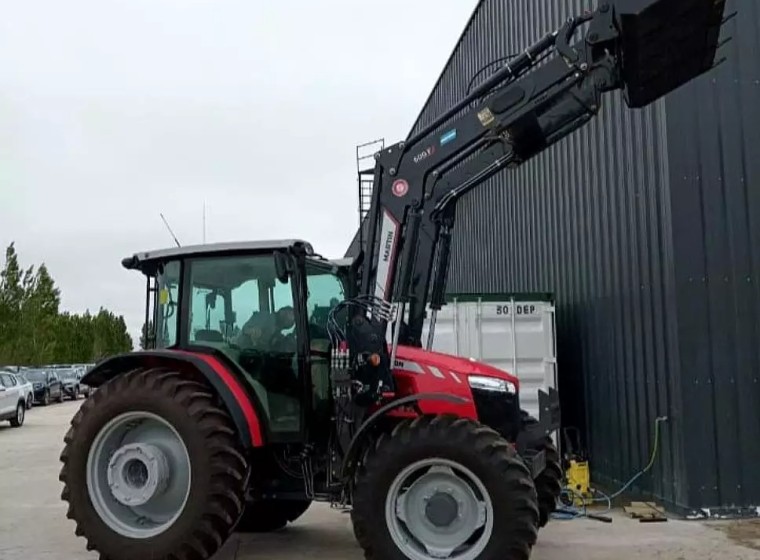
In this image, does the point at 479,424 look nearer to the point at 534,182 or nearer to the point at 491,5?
the point at 534,182

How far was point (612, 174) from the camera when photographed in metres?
10.3

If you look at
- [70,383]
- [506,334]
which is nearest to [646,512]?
[506,334]

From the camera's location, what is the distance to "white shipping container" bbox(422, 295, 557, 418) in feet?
35.8

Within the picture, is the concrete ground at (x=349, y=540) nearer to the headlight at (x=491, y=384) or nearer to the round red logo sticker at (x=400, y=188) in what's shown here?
the headlight at (x=491, y=384)

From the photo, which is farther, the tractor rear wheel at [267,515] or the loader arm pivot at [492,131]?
the tractor rear wheel at [267,515]

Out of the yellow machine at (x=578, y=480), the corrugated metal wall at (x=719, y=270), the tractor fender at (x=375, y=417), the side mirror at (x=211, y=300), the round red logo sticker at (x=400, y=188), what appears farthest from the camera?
the yellow machine at (x=578, y=480)

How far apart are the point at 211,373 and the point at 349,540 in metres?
2.40

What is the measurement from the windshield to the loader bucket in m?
31.8

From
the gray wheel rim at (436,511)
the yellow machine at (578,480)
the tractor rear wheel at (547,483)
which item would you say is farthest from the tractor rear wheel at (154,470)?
the yellow machine at (578,480)

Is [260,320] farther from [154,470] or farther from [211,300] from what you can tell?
[154,470]

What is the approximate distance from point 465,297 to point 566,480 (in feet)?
8.81

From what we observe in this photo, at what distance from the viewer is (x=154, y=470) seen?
21.0 ft

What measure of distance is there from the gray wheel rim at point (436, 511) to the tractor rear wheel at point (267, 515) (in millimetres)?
2201

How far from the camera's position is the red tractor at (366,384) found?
19.4ft
